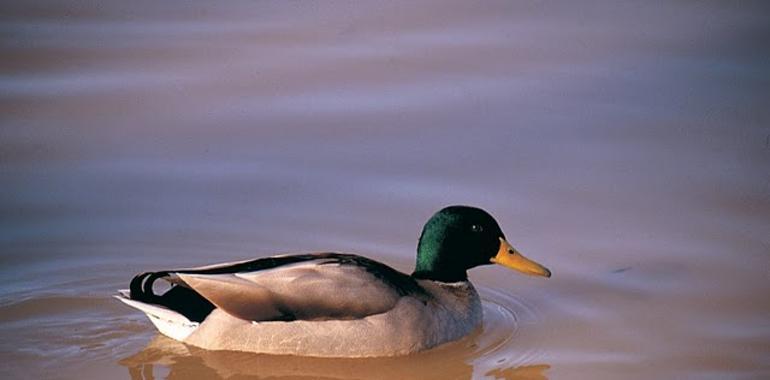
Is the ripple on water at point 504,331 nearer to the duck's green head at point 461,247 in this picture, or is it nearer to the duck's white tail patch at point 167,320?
the duck's green head at point 461,247

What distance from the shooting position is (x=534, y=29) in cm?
1285

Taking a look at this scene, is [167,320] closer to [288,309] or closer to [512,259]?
[288,309]

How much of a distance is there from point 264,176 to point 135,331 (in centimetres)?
233

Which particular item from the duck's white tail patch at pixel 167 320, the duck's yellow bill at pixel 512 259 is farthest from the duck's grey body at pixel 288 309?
the duck's yellow bill at pixel 512 259

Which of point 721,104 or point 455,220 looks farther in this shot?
point 721,104

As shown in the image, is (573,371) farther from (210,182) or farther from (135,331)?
(210,182)

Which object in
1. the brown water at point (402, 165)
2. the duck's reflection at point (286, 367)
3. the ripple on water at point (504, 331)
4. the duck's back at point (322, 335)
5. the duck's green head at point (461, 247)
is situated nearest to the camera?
the duck's reflection at point (286, 367)

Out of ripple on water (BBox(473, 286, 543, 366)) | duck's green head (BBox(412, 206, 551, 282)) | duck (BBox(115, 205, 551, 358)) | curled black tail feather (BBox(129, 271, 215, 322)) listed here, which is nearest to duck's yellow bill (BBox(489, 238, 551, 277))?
duck's green head (BBox(412, 206, 551, 282))

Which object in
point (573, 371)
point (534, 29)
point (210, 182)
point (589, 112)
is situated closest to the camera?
point (573, 371)

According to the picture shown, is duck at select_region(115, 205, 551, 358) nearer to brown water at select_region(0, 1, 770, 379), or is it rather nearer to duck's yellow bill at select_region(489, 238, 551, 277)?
brown water at select_region(0, 1, 770, 379)

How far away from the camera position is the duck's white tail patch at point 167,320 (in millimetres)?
7371

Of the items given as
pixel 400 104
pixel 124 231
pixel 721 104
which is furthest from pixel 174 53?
pixel 721 104

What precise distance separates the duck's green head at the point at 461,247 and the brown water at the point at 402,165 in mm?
286

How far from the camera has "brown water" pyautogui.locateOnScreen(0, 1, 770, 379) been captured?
25.2 feet
